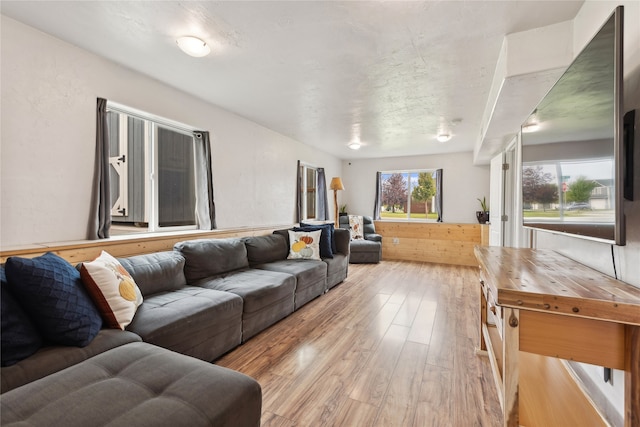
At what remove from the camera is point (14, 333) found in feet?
3.88

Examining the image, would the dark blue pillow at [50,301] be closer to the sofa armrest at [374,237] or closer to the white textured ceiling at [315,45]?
the white textured ceiling at [315,45]

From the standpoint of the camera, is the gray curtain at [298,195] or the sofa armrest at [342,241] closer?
the sofa armrest at [342,241]

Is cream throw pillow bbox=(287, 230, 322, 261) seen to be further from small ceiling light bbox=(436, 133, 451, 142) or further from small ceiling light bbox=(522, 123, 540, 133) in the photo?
small ceiling light bbox=(436, 133, 451, 142)

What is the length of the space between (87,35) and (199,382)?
251 centimetres

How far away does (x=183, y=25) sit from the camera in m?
1.84

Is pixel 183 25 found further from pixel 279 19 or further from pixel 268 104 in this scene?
pixel 268 104

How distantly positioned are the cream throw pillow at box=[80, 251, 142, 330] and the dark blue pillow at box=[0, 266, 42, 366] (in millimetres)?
293

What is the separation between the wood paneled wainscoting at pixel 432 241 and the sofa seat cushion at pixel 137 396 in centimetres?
536

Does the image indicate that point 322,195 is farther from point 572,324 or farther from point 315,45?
point 572,324

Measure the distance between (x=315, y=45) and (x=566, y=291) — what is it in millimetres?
2107

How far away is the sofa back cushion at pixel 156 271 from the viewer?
6.72 ft

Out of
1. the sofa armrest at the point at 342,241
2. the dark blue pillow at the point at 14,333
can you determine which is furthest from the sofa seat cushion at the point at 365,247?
the dark blue pillow at the point at 14,333

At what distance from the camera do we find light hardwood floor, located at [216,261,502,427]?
1503 mm

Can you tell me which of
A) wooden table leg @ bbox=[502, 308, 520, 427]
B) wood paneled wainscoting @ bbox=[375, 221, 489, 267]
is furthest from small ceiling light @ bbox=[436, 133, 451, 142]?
wooden table leg @ bbox=[502, 308, 520, 427]
